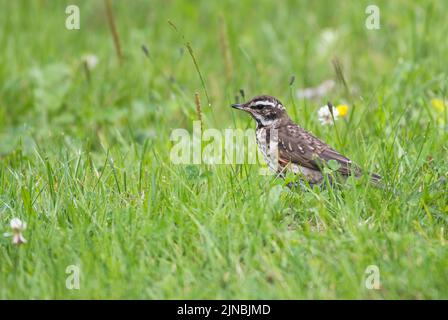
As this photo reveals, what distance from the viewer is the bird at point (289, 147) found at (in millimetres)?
6839

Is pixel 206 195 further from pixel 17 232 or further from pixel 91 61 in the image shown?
pixel 91 61

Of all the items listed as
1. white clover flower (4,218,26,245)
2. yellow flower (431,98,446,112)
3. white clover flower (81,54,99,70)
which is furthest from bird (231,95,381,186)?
white clover flower (81,54,99,70)

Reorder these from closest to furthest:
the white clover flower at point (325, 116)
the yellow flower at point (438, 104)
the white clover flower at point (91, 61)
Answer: the white clover flower at point (325, 116) < the yellow flower at point (438, 104) < the white clover flower at point (91, 61)

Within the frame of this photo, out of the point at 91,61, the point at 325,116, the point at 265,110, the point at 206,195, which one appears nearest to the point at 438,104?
the point at 325,116

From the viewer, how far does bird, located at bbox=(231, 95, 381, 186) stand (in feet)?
22.4

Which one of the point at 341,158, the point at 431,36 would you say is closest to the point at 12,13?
the point at 431,36

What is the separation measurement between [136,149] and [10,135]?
8.44 feet

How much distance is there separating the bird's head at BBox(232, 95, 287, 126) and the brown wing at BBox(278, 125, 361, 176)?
226 millimetres

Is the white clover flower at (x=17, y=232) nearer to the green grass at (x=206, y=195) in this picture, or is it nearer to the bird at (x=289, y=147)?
the green grass at (x=206, y=195)

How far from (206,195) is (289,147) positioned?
4.92 feet

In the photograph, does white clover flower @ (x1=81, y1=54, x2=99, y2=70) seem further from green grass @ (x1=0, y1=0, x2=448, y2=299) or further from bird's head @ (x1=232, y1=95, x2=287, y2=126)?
bird's head @ (x1=232, y1=95, x2=287, y2=126)

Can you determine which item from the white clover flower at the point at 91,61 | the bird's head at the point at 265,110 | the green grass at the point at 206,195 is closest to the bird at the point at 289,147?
the bird's head at the point at 265,110

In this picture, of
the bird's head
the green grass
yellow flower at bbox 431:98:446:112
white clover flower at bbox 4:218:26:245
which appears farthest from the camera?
yellow flower at bbox 431:98:446:112

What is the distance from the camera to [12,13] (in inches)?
492
